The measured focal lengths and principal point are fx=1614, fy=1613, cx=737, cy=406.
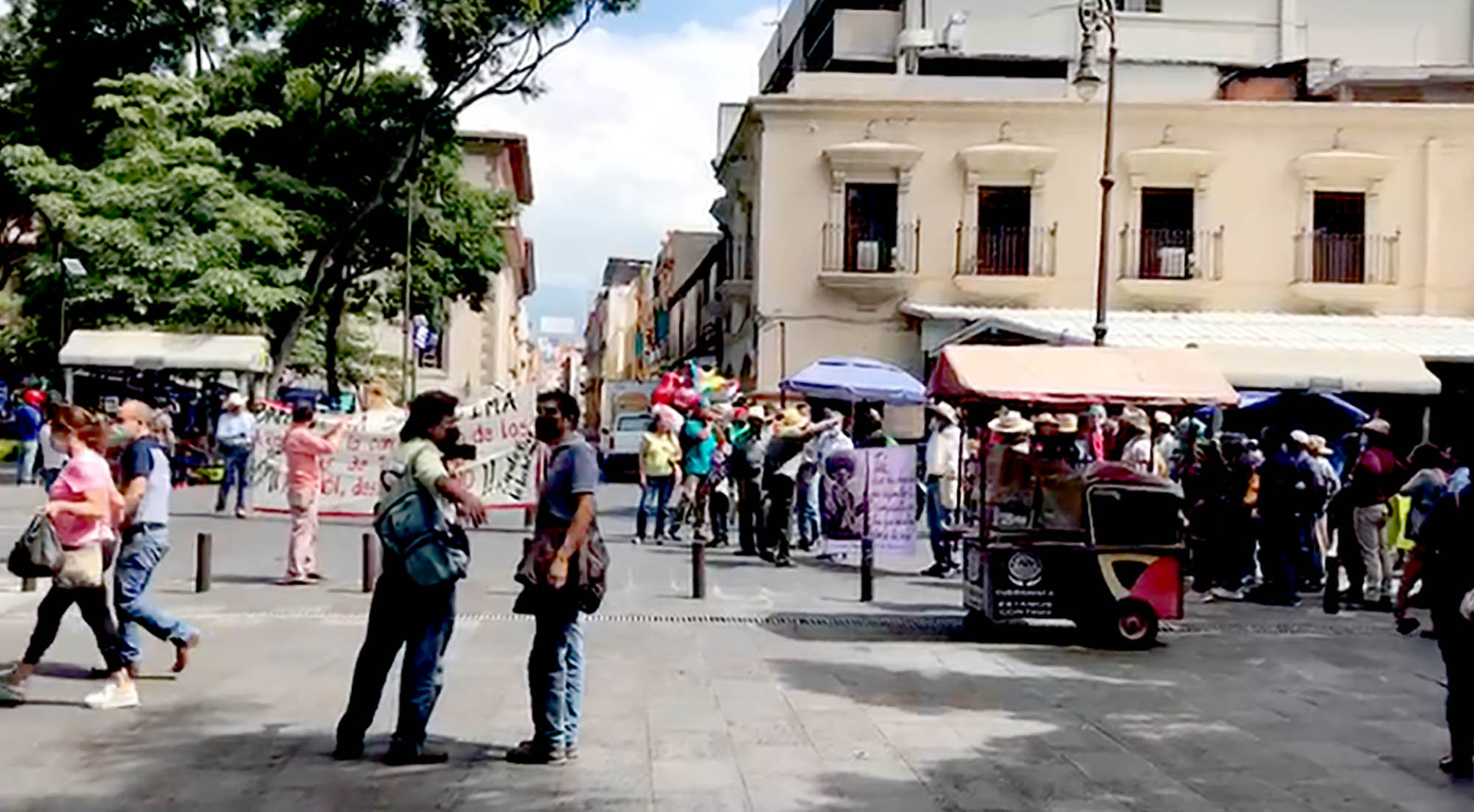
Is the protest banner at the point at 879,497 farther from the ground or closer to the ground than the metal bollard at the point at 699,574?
farther from the ground

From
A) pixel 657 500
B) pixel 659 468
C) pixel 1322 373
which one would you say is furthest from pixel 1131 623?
pixel 1322 373

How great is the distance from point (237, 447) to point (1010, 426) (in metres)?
12.2

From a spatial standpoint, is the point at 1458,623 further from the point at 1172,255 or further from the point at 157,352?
the point at 1172,255

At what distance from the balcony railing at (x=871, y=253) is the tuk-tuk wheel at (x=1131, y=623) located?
2067cm

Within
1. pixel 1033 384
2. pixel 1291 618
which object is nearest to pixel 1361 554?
pixel 1291 618

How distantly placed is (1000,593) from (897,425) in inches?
791

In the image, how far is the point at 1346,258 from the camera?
105 feet

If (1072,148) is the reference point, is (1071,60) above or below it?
above

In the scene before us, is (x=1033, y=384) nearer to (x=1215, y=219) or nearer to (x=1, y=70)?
(x=1215, y=219)

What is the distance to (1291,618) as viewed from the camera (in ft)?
44.9

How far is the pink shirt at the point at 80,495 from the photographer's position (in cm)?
851

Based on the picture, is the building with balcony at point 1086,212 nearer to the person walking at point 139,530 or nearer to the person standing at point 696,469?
the person standing at point 696,469

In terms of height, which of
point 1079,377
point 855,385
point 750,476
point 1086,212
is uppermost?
point 1086,212

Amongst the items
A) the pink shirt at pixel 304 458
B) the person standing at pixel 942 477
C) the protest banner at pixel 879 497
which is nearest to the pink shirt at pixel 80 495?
the pink shirt at pixel 304 458
